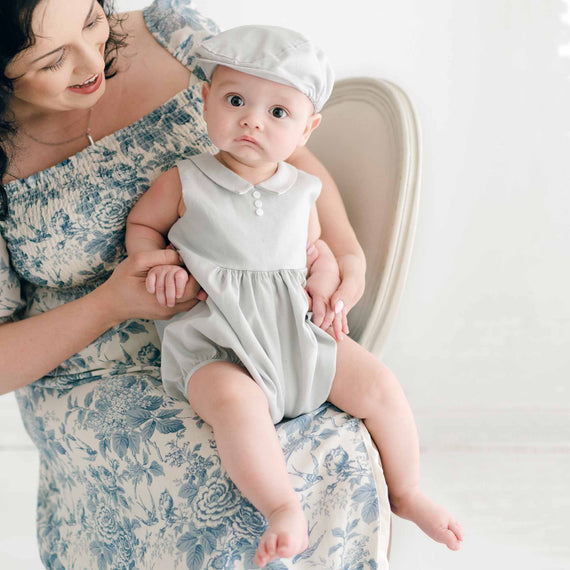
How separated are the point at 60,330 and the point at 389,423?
60 centimetres

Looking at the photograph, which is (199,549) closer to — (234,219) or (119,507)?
(119,507)

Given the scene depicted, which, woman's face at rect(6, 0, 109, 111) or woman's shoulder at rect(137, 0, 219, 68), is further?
woman's shoulder at rect(137, 0, 219, 68)

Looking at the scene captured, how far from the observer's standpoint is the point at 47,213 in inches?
49.2

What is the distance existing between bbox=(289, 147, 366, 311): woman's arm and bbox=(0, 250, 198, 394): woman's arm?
0.30 metres

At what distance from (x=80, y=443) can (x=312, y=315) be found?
0.48 metres

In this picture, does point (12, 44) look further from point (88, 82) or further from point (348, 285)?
point (348, 285)

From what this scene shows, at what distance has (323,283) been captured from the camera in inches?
46.7

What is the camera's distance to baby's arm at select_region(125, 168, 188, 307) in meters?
1.13

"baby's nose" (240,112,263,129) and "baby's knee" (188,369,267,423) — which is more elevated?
"baby's nose" (240,112,263,129)

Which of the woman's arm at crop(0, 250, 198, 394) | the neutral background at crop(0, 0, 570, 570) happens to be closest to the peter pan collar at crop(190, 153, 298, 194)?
the woman's arm at crop(0, 250, 198, 394)

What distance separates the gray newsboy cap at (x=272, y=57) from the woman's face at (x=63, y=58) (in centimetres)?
21

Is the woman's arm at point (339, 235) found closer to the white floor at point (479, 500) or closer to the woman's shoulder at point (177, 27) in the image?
the woman's shoulder at point (177, 27)

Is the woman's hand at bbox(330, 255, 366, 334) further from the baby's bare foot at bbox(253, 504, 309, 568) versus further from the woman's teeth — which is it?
the woman's teeth

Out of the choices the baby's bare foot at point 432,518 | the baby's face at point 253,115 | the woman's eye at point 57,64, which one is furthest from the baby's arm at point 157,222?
the baby's bare foot at point 432,518
